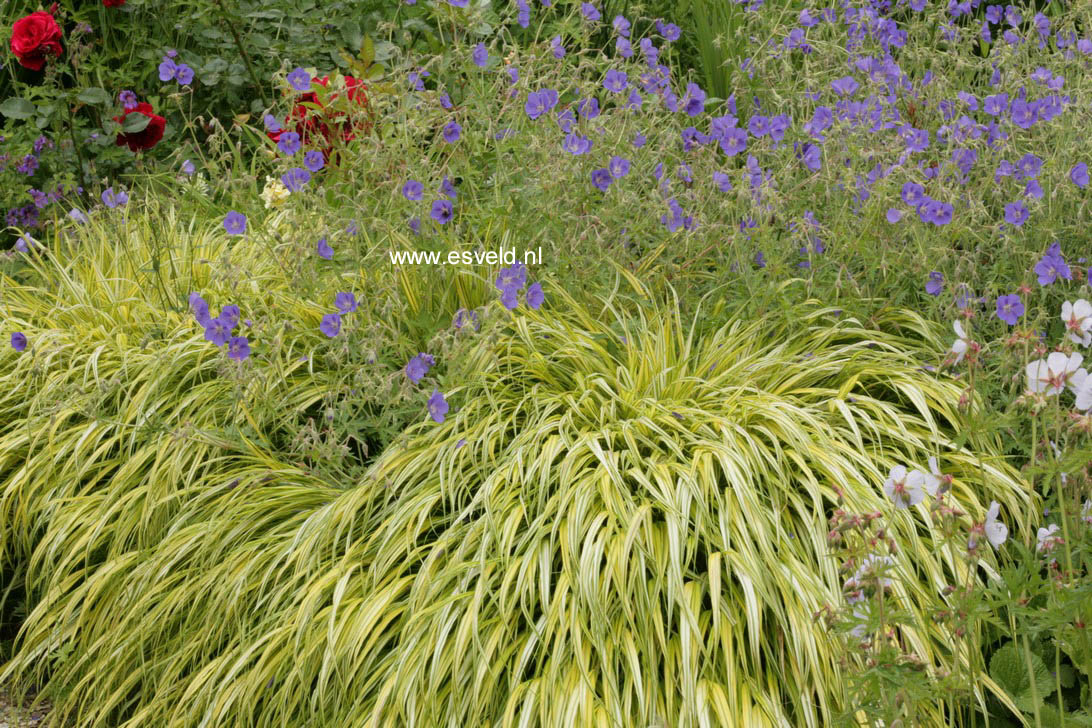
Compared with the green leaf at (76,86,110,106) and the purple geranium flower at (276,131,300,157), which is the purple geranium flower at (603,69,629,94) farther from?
the green leaf at (76,86,110,106)

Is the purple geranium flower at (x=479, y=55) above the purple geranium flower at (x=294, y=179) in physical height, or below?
above

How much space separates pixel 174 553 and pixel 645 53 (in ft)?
6.38

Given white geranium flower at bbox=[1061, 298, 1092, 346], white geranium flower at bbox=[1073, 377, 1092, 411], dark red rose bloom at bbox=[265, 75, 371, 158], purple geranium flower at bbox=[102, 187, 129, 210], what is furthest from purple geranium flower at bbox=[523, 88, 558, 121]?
white geranium flower at bbox=[1073, 377, 1092, 411]

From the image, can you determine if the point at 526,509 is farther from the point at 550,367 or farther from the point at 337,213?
the point at 337,213

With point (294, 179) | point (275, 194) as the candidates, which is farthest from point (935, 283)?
point (275, 194)

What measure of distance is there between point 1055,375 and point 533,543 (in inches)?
38.8

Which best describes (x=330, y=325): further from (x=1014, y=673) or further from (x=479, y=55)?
(x=1014, y=673)

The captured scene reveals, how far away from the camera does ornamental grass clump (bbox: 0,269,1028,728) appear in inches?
78.0

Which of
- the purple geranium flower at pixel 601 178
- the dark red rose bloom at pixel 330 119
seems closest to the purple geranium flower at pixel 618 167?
the purple geranium flower at pixel 601 178

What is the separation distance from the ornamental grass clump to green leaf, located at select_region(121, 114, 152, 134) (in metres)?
1.26

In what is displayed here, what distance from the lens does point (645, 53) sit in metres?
3.26

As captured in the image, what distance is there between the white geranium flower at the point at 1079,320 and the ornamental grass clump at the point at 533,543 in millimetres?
265

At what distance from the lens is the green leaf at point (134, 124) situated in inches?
148

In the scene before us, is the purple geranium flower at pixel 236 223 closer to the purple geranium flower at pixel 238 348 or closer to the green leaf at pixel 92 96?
the purple geranium flower at pixel 238 348
